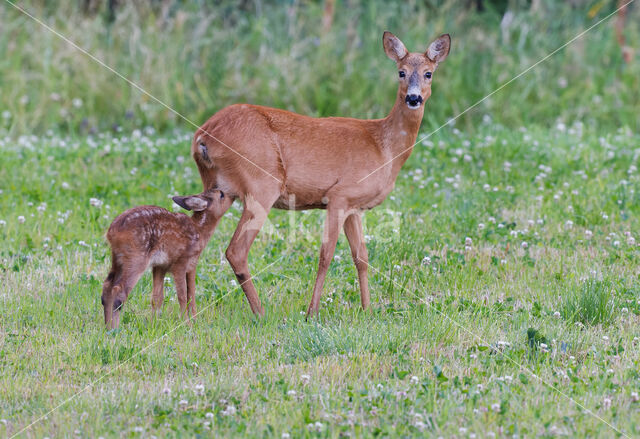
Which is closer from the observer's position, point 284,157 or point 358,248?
point 284,157

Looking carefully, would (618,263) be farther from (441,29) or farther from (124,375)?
(441,29)

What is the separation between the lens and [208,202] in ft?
19.1

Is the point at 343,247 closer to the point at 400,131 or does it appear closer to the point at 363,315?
the point at 400,131

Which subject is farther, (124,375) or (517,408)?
(124,375)

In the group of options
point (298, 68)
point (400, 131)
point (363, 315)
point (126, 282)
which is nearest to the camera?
point (126, 282)

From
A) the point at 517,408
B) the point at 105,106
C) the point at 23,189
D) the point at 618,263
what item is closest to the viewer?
the point at 517,408

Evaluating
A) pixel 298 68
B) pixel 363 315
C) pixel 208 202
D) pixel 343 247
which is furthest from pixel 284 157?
pixel 298 68

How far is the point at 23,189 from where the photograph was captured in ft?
27.2

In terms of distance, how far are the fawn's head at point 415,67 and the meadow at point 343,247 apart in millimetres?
1309

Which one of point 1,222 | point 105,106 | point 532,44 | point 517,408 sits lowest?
point 517,408

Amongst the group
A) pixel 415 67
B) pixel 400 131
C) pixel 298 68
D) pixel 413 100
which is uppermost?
pixel 298 68

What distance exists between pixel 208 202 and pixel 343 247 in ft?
5.50

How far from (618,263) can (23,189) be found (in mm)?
5176

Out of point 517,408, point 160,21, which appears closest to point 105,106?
point 160,21
